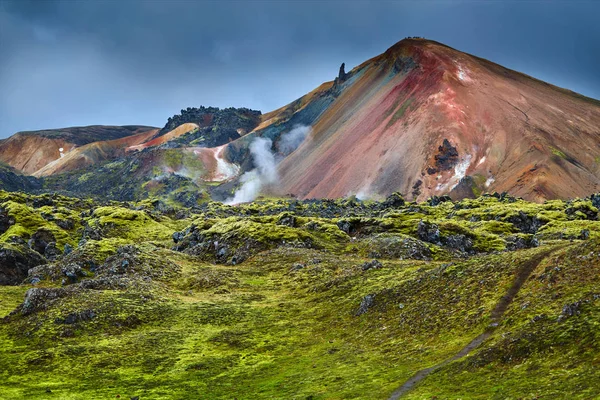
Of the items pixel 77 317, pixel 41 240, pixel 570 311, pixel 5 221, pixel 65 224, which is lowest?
pixel 570 311

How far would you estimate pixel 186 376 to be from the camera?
3878 cm

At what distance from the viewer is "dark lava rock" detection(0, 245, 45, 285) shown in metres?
74.5

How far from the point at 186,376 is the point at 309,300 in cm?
2265

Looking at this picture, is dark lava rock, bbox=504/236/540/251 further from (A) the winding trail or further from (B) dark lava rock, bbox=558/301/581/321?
(B) dark lava rock, bbox=558/301/581/321

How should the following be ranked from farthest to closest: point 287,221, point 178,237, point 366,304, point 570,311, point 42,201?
point 42,201, point 287,221, point 178,237, point 366,304, point 570,311

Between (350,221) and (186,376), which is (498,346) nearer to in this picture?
(186,376)

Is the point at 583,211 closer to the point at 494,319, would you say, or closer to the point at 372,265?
the point at 372,265

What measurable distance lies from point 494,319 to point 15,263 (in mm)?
70916

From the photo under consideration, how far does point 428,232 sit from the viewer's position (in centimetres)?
8975

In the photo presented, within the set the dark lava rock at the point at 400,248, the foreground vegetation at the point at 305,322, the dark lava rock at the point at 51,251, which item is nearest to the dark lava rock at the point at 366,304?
the foreground vegetation at the point at 305,322

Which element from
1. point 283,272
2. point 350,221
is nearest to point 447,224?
point 350,221

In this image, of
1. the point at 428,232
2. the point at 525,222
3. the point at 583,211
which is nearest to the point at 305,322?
the point at 428,232

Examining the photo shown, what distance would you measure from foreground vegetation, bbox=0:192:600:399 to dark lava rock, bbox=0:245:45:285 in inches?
12.3

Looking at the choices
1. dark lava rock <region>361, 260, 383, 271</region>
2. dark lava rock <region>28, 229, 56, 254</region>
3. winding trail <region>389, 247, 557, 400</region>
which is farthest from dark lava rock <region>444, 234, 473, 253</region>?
dark lava rock <region>28, 229, 56, 254</region>
